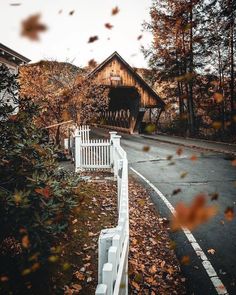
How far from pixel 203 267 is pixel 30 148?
349cm

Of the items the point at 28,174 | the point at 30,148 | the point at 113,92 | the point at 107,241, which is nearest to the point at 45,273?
the point at 28,174

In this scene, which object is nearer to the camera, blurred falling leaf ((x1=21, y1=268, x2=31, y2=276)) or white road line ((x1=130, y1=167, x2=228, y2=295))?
white road line ((x1=130, y1=167, x2=228, y2=295))

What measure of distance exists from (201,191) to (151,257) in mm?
4275

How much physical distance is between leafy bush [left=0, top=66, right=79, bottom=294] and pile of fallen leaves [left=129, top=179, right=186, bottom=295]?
4.58 feet

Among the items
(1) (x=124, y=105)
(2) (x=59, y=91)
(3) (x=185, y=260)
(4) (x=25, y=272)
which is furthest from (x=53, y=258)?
(1) (x=124, y=105)

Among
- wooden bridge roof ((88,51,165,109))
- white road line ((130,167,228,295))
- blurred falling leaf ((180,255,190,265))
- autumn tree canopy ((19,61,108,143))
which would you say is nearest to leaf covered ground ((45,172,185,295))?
blurred falling leaf ((180,255,190,265))

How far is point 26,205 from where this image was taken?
4.23m

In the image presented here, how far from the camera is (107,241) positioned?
9.40 ft

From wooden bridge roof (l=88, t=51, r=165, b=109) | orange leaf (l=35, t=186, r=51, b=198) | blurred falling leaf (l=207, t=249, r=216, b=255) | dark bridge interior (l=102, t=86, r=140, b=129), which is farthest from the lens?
dark bridge interior (l=102, t=86, r=140, b=129)

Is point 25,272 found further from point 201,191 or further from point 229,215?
point 201,191

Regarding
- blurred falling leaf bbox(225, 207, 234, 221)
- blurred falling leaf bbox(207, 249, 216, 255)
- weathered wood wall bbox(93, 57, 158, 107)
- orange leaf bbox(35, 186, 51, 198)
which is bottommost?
blurred falling leaf bbox(207, 249, 216, 255)

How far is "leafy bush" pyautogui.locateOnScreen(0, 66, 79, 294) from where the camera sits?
14.5ft

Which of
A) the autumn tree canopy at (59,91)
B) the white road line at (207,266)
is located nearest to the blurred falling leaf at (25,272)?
the white road line at (207,266)

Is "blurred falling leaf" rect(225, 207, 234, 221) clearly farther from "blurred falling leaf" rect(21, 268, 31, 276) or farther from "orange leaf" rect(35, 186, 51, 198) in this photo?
"blurred falling leaf" rect(21, 268, 31, 276)
